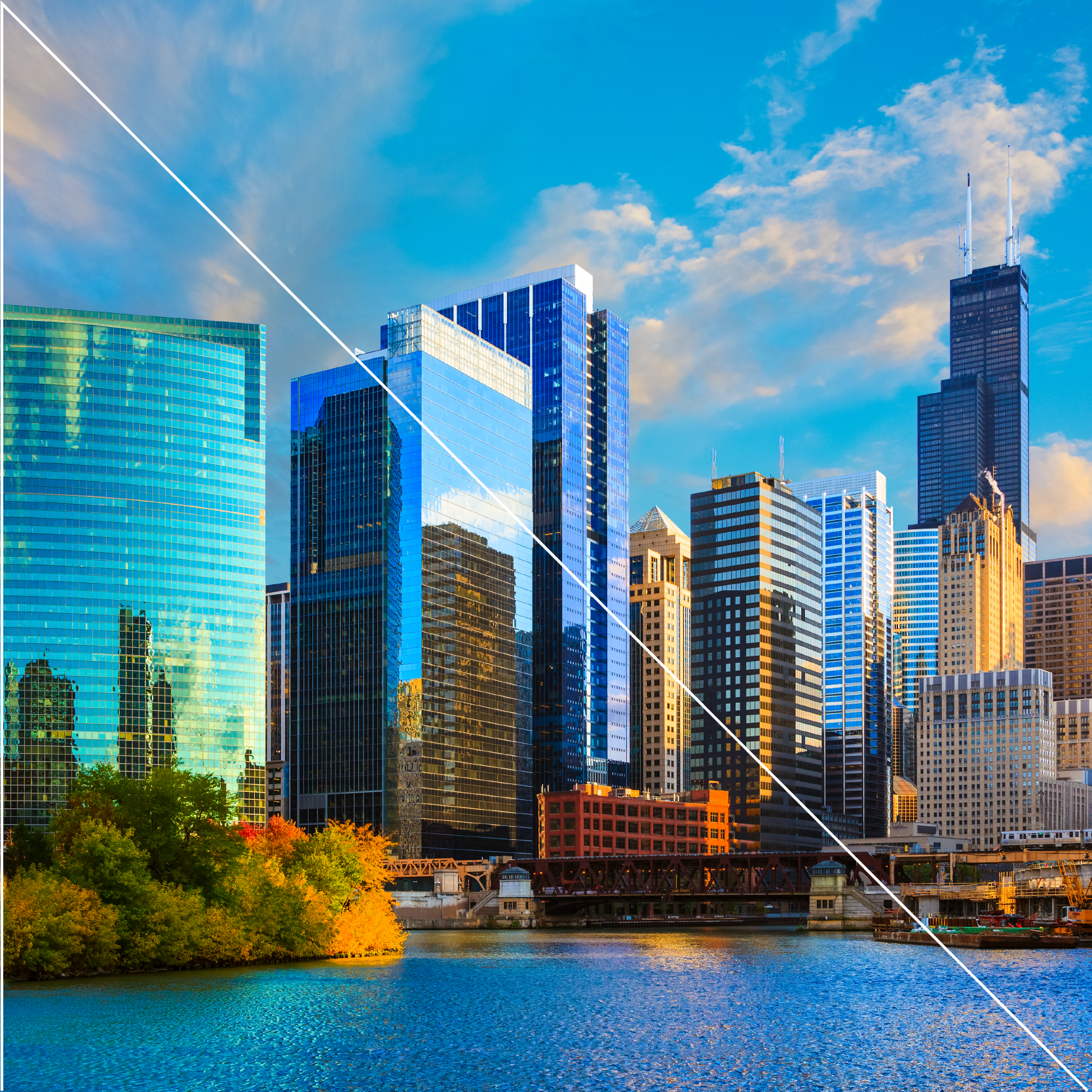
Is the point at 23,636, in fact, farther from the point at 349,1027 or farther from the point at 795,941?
the point at 349,1027

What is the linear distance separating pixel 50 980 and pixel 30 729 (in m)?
123

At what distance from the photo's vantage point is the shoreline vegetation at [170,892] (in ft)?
282

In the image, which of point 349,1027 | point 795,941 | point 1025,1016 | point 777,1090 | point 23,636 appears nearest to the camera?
point 777,1090

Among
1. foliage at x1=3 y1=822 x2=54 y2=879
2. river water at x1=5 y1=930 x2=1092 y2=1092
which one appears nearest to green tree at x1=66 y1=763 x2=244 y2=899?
river water at x1=5 y1=930 x2=1092 y2=1092

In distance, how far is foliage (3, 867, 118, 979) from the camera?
83.6 meters

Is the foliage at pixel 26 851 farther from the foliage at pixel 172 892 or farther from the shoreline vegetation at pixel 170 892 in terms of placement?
the foliage at pixel 172 892

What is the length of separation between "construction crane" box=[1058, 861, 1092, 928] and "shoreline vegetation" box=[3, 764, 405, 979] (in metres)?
82.5

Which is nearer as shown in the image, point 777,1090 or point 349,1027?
point 777,1090

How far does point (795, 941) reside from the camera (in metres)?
155

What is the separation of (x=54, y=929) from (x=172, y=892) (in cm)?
1041

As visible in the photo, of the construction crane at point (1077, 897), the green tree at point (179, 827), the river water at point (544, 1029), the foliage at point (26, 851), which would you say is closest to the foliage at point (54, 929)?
the river water at point (544, 1029)

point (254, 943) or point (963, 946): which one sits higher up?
point (254, 943)

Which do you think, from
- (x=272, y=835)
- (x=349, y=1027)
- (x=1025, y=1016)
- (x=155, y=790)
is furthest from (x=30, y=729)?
(x=1025, y=1016)

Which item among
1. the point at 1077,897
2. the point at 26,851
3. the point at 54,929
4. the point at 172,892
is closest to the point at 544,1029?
the point at 54,929
